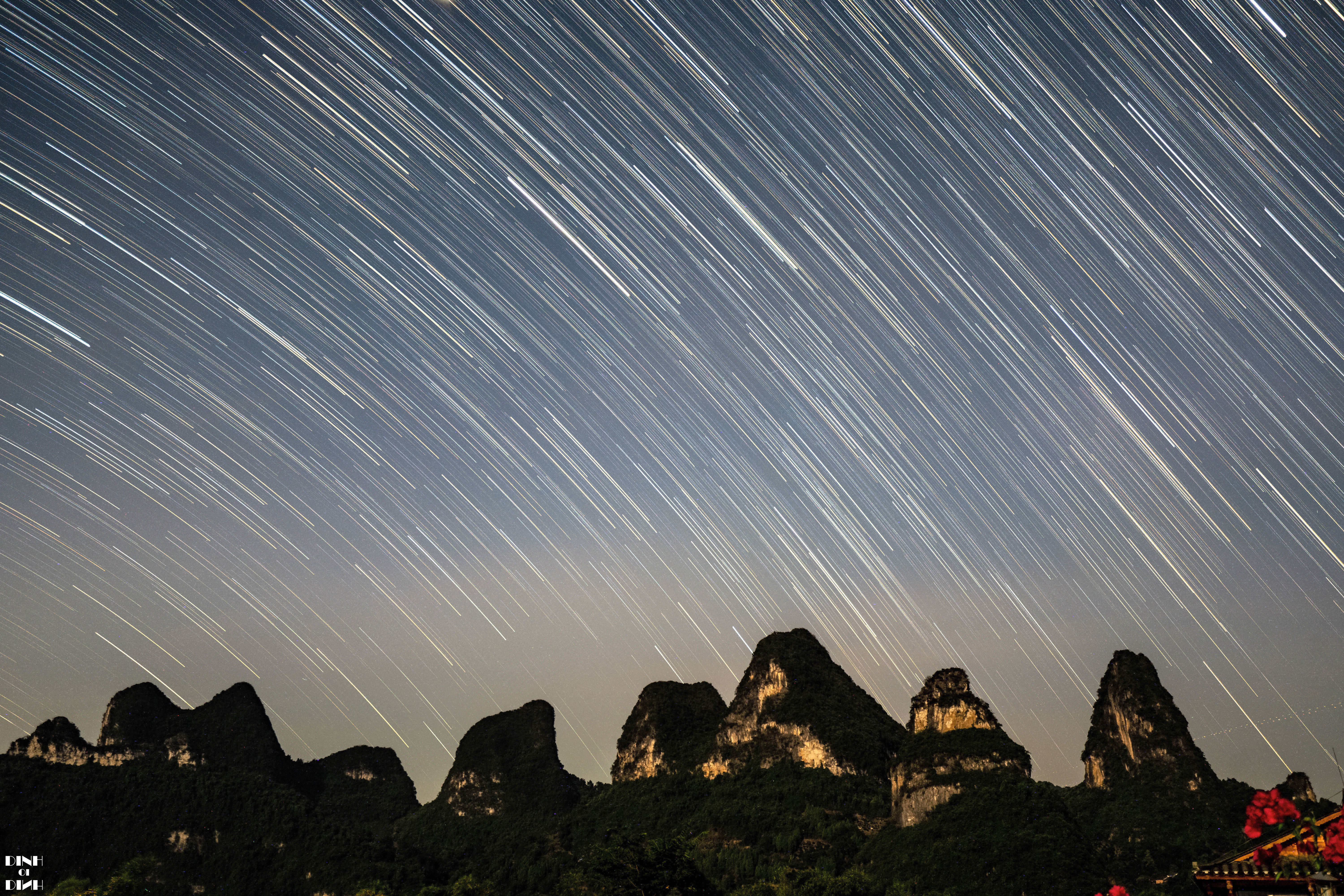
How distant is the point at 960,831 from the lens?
2147 inches

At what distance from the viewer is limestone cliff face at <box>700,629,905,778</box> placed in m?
75.8

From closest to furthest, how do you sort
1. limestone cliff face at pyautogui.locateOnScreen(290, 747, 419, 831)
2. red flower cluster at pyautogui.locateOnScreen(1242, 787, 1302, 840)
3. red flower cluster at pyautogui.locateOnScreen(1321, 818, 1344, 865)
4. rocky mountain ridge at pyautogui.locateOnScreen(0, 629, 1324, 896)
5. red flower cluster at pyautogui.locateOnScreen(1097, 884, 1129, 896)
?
red flower cluster at pyautogui.locateOnScreen(1321, 818, 1344, 865), red flower cluster at pyautogui.locateOnScreen(1242, 787, 1302, 840), red flower cluster at pyautogui.locateOnScreen(1097, 884, 1129, 896), rocky mountain ridge at pyautogui.locateOnScreen(0, 629, 1324, 896), limestone cliff face at pyautogui.locateOnScreen(290, 747, 419, 831)

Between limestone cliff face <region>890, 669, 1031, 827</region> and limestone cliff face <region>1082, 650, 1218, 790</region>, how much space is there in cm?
1980

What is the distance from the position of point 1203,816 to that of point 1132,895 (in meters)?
23.0

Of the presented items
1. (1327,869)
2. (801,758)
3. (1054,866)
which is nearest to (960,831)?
(1054,866)

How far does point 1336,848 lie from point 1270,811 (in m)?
0.72

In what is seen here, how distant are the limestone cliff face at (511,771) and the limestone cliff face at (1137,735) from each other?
5781 cm

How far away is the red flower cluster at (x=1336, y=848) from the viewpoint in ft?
31.9

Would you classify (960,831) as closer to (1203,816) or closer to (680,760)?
(1203,816)

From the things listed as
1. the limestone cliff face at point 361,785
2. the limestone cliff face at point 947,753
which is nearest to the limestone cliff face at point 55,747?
the limestone cliff face at point 361,785

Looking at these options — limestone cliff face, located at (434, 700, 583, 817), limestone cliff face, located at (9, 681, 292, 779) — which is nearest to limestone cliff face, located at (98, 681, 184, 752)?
limestone cliff face, located at (9, 681, 292, 779)

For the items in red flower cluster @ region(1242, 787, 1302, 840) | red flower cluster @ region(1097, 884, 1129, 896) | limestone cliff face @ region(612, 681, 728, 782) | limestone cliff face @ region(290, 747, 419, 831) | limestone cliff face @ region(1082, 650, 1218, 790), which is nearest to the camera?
red flower cluster @ region(1242, 787, 1302, 840)

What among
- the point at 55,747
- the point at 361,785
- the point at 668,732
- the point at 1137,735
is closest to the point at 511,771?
the point at 668,732

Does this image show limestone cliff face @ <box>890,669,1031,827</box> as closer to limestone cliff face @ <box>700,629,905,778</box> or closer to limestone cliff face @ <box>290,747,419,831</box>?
limestone cliff face @ <box>700,629,905,778</box>
